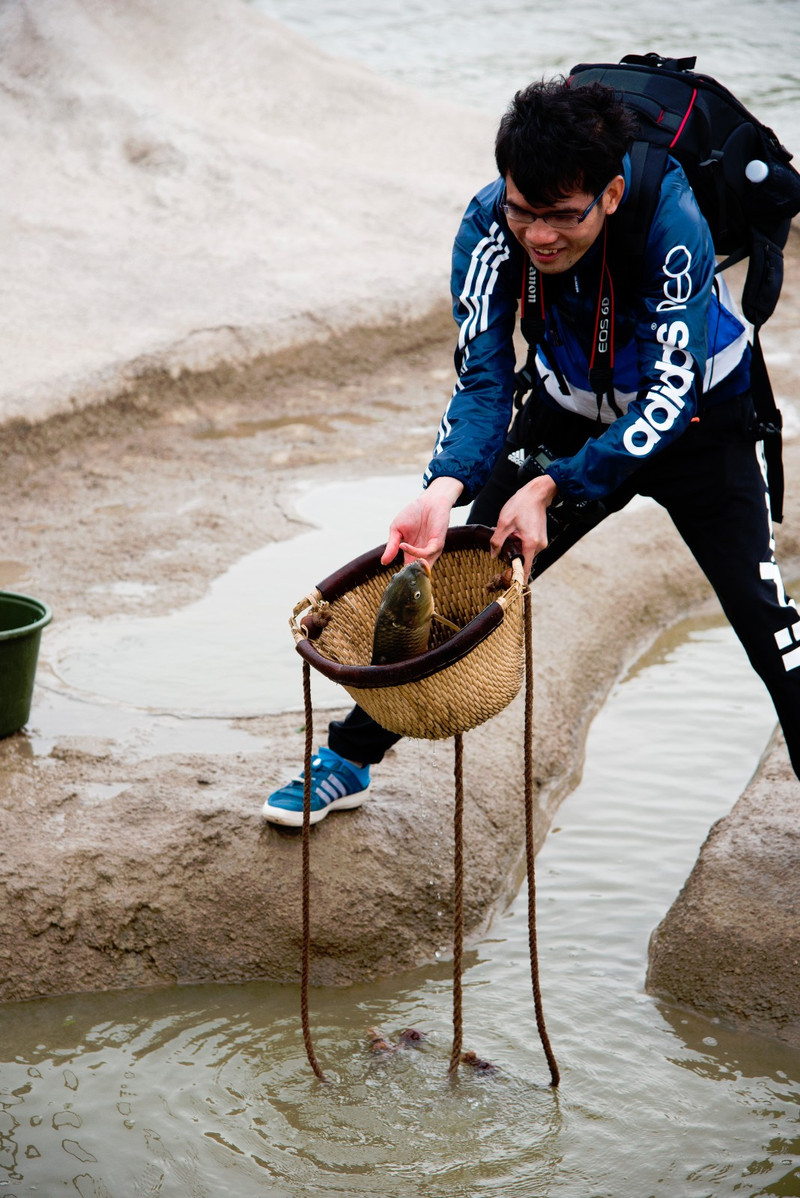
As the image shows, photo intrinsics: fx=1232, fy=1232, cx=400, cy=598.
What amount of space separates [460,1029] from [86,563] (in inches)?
118

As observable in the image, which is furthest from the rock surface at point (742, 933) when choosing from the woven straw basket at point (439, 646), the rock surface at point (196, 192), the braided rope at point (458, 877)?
the rock surface at point (196, 192)

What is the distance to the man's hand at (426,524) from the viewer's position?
2.41 meters

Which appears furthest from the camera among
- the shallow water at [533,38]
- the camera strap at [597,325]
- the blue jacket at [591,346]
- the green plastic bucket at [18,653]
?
the shallow water at [533,38]

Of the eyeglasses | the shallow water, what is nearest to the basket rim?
the eyeglasses

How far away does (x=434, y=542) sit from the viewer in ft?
7.91

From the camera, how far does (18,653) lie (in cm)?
341

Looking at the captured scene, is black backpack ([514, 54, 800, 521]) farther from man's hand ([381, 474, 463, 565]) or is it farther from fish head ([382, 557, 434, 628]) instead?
fish head ([382, 557, 434, 628])

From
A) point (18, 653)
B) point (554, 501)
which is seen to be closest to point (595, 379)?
point (554, 501)

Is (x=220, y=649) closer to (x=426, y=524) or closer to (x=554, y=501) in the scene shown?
(x=426, y=524)

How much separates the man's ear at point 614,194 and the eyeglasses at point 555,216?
13 millimetres

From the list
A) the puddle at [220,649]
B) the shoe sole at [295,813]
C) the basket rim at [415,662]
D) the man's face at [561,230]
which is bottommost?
the puddle at [220,649]

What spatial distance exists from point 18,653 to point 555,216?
1962 millimetres

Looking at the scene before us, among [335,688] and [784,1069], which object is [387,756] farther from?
[784,1069]

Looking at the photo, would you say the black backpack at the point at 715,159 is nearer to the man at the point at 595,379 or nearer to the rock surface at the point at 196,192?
the man at the point at 595,379
